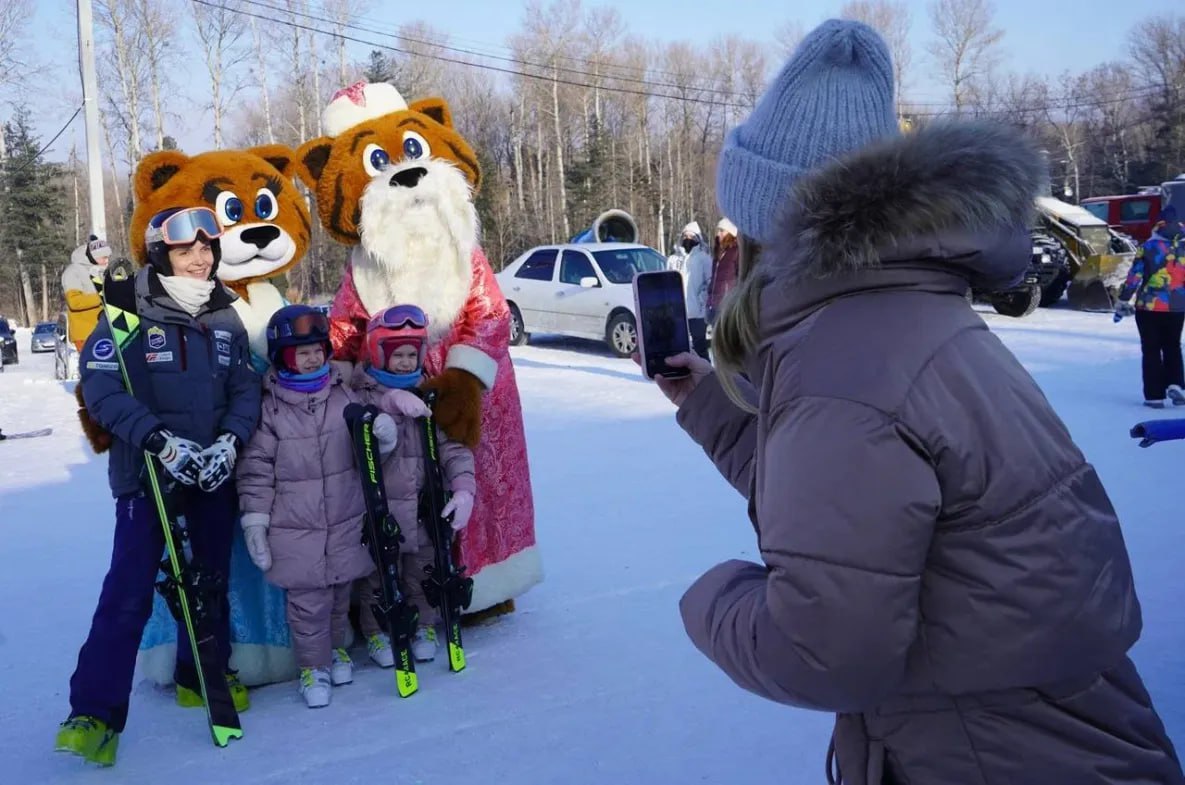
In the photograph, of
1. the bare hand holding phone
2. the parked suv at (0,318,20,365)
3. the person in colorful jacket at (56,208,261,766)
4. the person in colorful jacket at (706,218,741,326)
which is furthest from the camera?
the parked suv at (0,318,20,365)

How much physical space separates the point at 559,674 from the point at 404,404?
1.12 m

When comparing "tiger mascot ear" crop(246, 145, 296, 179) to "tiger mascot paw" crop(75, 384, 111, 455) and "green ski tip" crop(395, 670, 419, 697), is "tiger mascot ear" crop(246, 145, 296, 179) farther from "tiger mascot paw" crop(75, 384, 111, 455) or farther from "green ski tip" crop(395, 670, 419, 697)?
"green ski tip" crop(395, 670, 419, 697)

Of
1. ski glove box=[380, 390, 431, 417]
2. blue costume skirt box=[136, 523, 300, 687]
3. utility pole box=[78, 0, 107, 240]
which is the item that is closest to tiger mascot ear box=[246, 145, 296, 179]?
ski glove box=[380, 390, 431, 417]

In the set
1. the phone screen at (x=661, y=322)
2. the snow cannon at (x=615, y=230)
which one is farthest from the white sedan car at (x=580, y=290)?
the phone screen at (x=661, y=322)

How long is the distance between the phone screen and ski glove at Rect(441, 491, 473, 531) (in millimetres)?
1806

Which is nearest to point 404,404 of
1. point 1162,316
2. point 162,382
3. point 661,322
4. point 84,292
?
point 162,382

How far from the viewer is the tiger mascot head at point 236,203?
12.0ft

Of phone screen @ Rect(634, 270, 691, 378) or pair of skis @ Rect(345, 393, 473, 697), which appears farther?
pair of skis @ Rect(345, 393, 473, 697)

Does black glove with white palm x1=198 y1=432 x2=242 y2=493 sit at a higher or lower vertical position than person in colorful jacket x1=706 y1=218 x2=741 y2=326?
lower

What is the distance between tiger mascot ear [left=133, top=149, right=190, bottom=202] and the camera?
365 cm

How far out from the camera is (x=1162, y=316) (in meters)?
8.10

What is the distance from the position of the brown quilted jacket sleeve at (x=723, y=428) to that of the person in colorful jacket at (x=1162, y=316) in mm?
7452

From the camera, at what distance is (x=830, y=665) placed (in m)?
1.13

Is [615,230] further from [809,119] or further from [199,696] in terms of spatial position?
[809,119]
